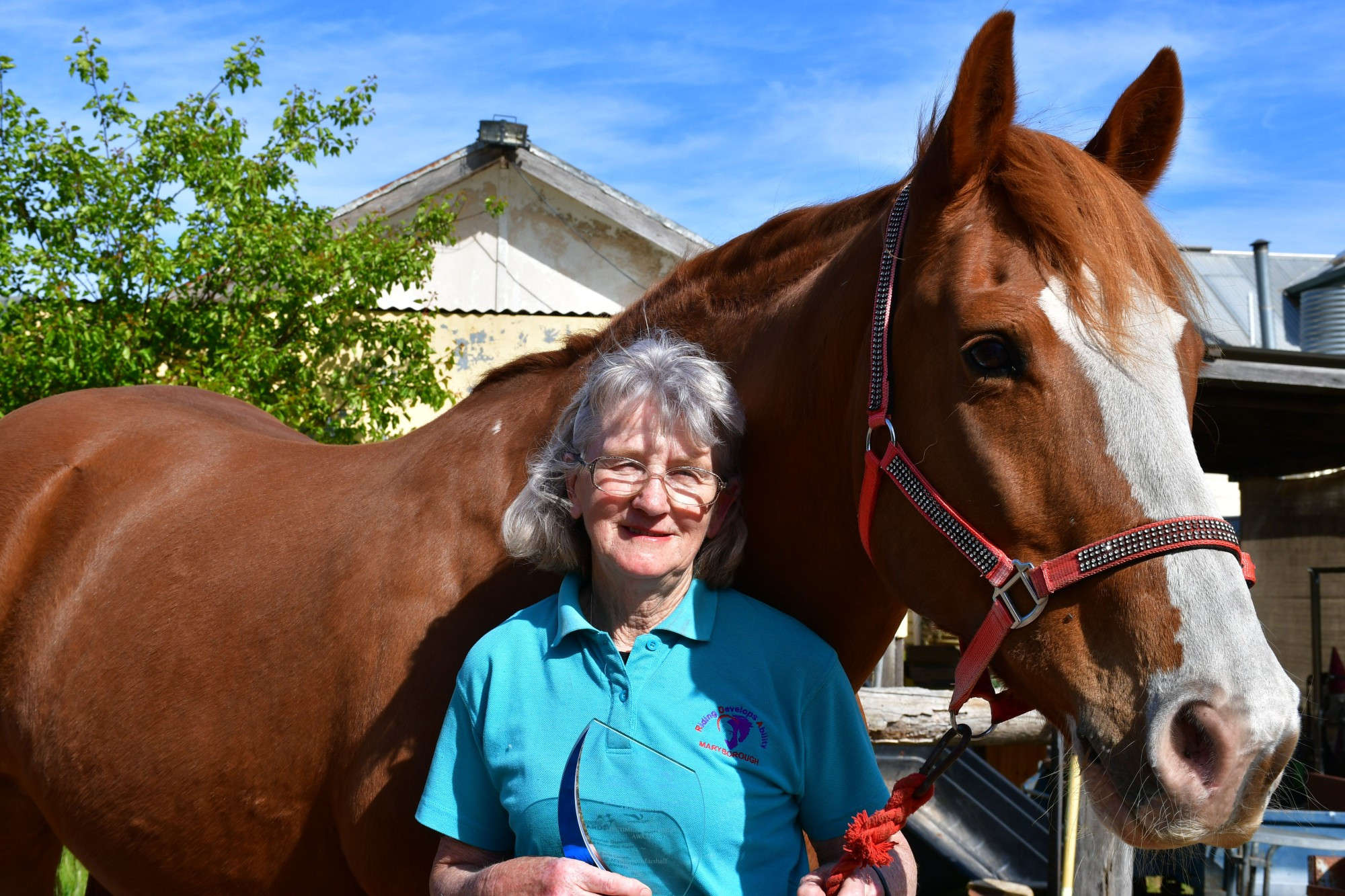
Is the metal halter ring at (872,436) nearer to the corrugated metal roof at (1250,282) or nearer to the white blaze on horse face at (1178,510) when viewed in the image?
the white blaze on horse face at (1178,510)

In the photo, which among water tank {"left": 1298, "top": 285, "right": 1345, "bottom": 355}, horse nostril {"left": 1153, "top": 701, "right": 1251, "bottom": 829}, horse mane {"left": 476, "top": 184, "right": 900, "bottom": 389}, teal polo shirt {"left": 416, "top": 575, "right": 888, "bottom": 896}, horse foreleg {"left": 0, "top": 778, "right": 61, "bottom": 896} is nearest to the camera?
horse nostril {"left": 1153, "top": 701, "right": 1251, "bottom": 829}

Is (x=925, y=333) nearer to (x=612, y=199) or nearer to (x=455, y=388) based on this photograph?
(x=455, y=388)

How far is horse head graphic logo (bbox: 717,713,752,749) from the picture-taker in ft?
4.96

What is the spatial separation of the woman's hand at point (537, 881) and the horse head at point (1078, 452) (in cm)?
60

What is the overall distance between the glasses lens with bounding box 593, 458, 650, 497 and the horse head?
1.32 feet

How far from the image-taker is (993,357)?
4.61 feet

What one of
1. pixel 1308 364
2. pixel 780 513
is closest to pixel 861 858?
pixel 780 513

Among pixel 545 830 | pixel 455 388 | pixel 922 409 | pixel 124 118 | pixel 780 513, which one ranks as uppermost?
pixel 124 118

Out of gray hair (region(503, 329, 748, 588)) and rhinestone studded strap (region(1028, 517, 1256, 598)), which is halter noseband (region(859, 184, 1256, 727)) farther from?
gray hair (region(503, 329, 748, 588))

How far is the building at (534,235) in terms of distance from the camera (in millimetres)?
8695

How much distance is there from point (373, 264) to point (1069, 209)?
18.6 feet

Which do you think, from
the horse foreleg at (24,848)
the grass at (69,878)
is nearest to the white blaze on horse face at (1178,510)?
the horse foreleg at (24,848)

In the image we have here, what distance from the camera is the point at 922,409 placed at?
150 centimetres

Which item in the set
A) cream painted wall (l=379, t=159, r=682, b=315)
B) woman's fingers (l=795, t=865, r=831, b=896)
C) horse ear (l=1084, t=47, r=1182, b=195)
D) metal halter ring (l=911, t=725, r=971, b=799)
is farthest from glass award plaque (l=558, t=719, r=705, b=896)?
cream painted wall (l=379, t=159, r=682, b=315)
